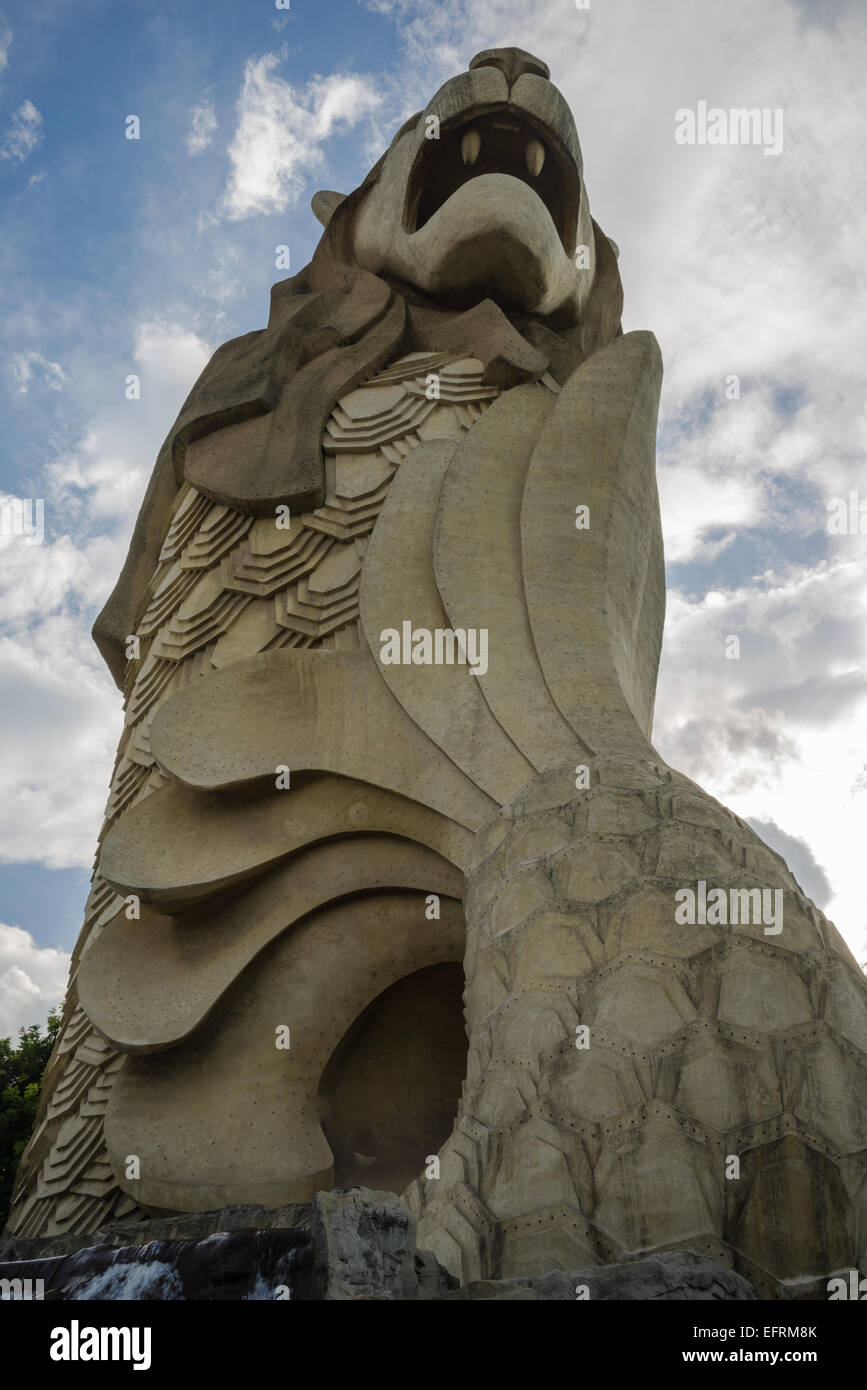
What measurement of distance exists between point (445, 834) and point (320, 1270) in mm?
2590

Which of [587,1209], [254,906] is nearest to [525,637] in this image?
[254,906]

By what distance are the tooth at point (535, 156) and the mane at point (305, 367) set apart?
80cm

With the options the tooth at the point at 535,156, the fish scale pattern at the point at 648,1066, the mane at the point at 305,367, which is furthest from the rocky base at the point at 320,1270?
the tooth at the point at 535,156

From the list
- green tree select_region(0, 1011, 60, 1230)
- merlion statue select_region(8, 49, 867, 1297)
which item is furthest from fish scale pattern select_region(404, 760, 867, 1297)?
green tree select_region(0, 1011, 60, 1230)

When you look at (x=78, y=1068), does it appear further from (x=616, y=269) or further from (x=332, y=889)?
(x=616, y=269)

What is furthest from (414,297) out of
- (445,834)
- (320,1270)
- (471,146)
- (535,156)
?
(320,1270)

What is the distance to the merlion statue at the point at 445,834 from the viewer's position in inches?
132

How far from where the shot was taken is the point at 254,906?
513 cm

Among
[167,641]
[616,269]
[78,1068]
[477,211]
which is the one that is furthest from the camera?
[616,269]

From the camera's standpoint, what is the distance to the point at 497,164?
7559 millimetres

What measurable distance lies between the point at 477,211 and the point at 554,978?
465 centimetres

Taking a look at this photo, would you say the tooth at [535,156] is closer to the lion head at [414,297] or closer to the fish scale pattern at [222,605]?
the lion head at [414,297]

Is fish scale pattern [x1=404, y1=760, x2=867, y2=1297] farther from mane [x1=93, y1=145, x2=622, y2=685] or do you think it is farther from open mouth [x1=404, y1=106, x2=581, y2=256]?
open mouth [x1=404, y1=106, x2=581, y2=256]

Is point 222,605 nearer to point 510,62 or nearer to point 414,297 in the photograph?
point 414,297
